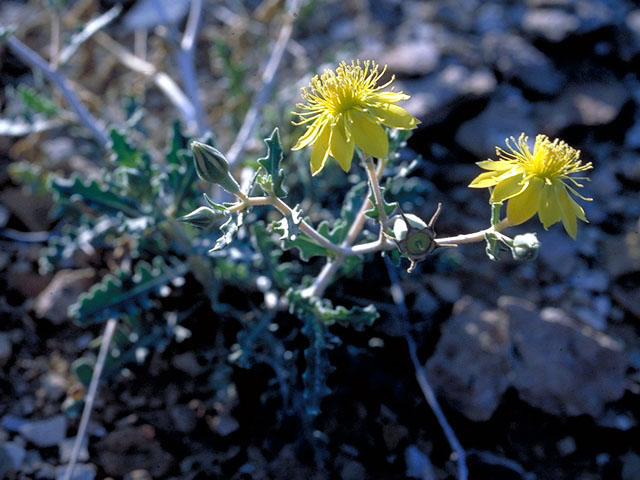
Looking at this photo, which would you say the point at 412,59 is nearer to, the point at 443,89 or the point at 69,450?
the point at 443,89

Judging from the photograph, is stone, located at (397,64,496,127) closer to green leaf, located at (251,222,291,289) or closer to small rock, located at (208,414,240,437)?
green leaf, located at (251,222,291,289)

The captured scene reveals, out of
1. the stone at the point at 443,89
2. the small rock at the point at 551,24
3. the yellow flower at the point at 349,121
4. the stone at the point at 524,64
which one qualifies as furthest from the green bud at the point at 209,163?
the small rock at the point at 551,24

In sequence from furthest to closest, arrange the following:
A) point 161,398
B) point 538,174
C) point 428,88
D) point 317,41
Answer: point 317,41 < point 428,88 < point 161,398 < point 538,174

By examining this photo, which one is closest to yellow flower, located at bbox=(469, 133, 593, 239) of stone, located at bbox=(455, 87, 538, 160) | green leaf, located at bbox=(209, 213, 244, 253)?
green leaf, located at bbox=(209, 213, 244, 253)

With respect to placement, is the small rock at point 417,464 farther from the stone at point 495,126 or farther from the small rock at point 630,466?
the stone at point 495,126

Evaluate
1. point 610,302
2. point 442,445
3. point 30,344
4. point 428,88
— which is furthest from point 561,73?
point 30,344

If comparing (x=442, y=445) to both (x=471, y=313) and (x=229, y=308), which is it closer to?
(x=471, y=313)

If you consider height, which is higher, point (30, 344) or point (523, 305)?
point (30, 344)
